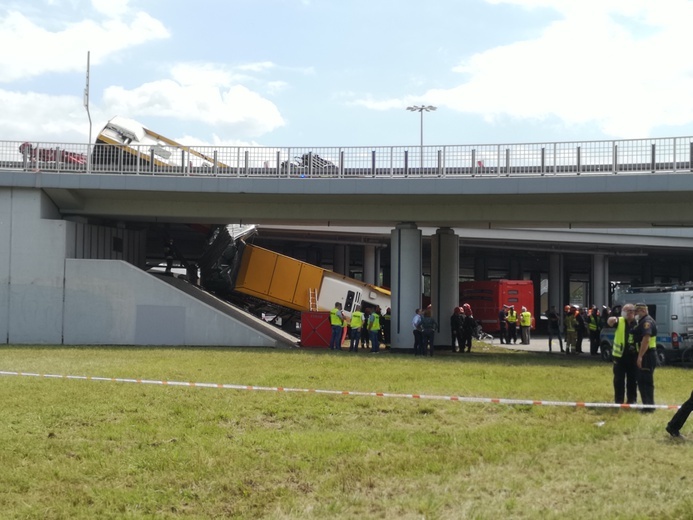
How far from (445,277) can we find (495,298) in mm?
12903

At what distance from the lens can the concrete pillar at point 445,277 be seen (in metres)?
30.1

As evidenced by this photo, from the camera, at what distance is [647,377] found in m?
11.6

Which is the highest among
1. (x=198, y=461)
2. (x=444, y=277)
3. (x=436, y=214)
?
(x=436, y=214)

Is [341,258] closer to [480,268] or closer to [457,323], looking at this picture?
[480,268]

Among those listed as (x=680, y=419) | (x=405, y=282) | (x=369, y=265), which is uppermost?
(x=369, y=265)

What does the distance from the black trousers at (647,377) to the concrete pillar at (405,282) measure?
15.7 metres

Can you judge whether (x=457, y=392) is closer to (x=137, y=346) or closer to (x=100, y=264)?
(x=137, y=346)

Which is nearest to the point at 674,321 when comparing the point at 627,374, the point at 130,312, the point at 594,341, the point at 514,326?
the point at 594,341

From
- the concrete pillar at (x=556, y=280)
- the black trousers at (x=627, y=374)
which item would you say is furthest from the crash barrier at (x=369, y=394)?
the concrete pillar at (x=556, y=280)

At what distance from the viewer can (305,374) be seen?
1616cm

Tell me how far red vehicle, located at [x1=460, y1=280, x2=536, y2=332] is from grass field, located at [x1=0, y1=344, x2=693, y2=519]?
27636mm

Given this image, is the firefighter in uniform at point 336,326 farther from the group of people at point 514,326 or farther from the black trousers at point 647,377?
the black trousers at point 647,377

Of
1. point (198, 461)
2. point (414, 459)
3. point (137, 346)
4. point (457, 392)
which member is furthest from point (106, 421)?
point (137, 346)

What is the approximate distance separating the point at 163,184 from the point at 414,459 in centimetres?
1853
